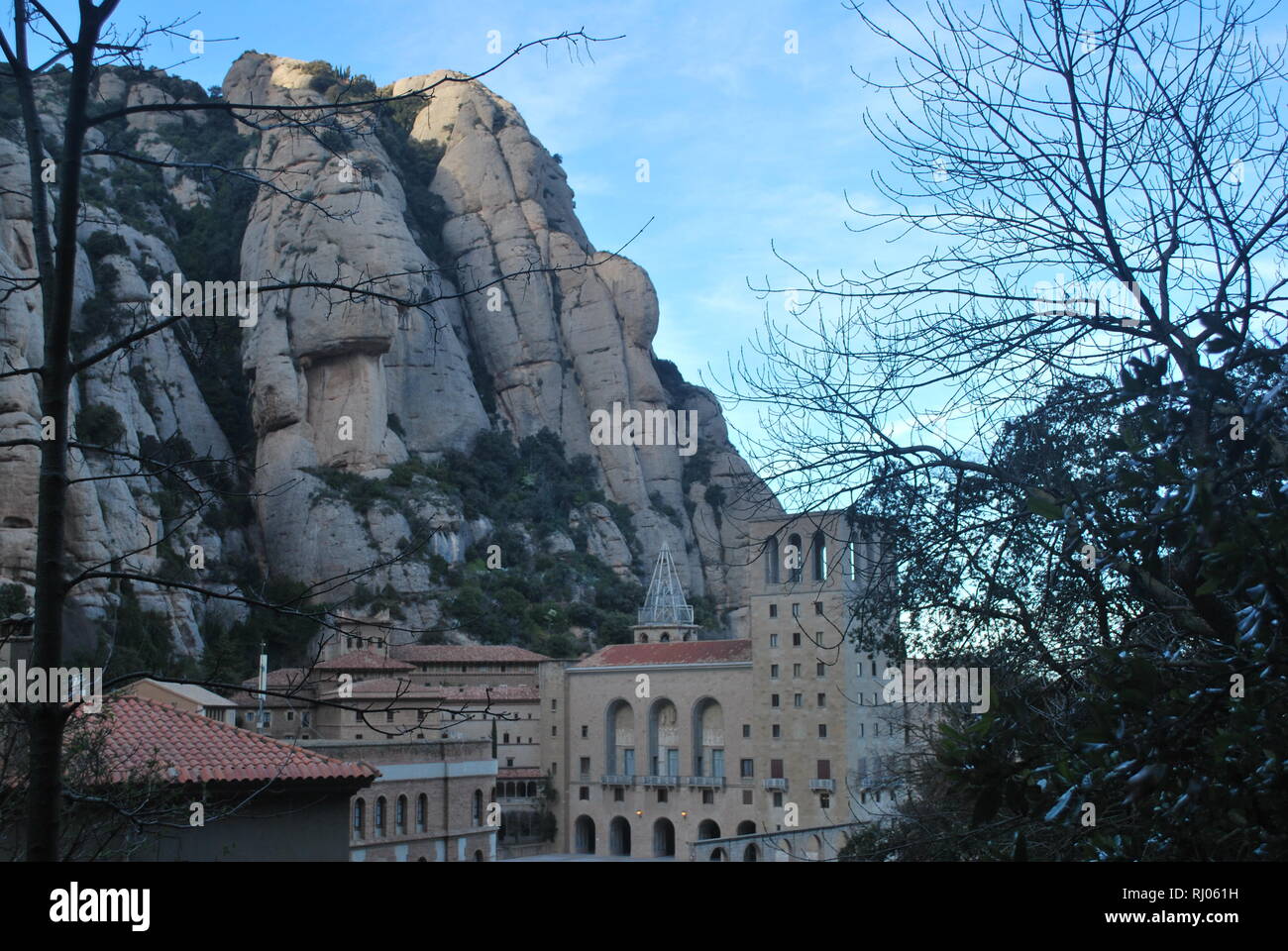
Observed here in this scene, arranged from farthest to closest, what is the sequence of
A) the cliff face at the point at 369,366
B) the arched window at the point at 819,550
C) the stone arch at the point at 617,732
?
the stone arch at the point at 617,732 < the cliff face at the point at 369,366 < the arched window at the point at 819,550

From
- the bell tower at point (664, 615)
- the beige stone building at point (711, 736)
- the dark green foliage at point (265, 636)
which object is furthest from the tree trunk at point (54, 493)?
the bell tower at point (664, 615)

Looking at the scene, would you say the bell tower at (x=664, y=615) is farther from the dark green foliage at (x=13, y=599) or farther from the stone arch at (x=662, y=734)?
the dark green foliage at (x=13, y=599)

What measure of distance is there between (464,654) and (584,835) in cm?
996

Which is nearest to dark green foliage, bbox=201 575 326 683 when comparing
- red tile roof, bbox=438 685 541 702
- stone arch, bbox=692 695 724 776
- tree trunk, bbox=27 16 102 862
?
red tile roof, bbox=438 685 541 702

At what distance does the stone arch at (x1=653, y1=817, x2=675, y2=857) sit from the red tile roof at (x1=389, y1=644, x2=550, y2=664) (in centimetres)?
923

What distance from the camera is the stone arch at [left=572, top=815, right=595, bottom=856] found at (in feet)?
173

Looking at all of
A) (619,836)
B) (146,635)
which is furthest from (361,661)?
(619,836)

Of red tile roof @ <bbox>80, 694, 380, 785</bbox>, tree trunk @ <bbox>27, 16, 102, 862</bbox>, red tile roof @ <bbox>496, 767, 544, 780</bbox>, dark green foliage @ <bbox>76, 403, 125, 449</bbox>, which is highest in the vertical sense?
dark green foliage @ <bbox>76, 403, 125, 449</bbox>

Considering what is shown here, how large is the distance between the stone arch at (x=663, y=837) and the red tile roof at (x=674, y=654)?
7.15 m

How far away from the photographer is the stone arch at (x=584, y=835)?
52.7 m

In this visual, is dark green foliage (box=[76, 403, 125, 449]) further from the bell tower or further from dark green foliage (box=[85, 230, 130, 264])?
the bell tower
